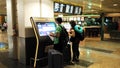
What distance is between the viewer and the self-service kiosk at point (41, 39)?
5.01 metres

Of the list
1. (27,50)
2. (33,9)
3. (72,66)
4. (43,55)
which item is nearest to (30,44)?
(27,50)

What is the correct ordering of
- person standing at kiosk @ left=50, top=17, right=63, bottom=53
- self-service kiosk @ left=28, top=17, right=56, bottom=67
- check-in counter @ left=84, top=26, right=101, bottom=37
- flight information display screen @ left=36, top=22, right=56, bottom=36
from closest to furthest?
person standing at kiosk @ left=50, top=17, right=63, bottom=53
self-service kiosk @ left=28, top=17, right=56, bottom=67
flight information display screen @ left=36, top=22, right=56, bottom=36
check-in counter @ left=84, top=26, right=101, bottom=37

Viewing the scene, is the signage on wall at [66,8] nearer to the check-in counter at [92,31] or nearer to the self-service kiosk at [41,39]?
the self-service kiosk at [41,39]

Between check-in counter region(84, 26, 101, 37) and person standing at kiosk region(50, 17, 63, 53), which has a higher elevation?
person standing at kiosk region(50, 17, 63, 53)

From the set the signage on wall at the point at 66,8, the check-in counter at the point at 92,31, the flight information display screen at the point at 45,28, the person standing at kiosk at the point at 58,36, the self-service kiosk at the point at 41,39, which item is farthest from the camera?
the check-in counter at the point at 92,31

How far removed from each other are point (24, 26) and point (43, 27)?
0.67 m

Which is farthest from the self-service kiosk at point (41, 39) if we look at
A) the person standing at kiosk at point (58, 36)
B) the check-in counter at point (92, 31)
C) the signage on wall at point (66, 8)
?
the check-in counter at point (92, 31)

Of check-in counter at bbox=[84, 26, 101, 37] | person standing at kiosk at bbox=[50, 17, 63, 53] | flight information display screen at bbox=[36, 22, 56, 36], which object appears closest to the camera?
person standing at kiosk at bbox=[50, 17, 63, 53]

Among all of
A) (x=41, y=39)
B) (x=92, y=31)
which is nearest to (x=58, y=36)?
(x=41, y=39)

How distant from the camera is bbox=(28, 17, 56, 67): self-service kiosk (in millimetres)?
5013

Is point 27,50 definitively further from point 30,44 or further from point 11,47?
point 11,47

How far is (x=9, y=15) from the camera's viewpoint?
21.2 feet

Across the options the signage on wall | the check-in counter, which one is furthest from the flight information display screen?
the check-in counter

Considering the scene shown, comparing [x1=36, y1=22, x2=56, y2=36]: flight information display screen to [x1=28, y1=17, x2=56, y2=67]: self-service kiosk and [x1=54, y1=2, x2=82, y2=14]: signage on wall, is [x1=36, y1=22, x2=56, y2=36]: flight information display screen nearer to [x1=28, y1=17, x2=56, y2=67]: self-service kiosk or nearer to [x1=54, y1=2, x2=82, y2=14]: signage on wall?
[x1=28, y1=17, x2=56, y2=67]: self-service kiosk
